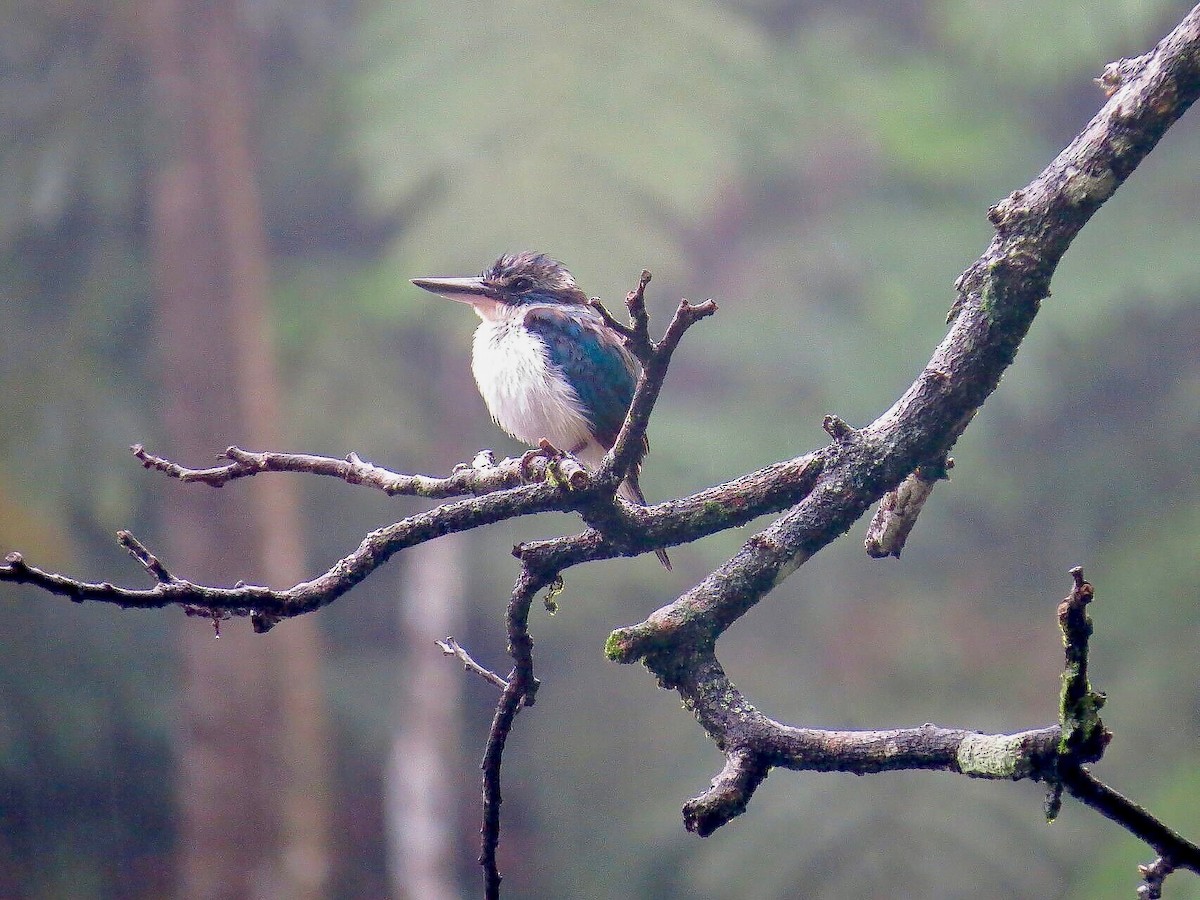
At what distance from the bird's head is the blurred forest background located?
10.2 ft

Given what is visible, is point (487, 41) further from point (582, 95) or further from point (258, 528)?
point (258, 528)

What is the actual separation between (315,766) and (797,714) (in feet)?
11.3

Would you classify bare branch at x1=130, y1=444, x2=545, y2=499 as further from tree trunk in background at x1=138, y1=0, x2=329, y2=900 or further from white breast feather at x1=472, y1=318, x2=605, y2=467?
tree trunk in background at x1=138, y1=0, x2=329, y2=900

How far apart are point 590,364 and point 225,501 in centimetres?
500

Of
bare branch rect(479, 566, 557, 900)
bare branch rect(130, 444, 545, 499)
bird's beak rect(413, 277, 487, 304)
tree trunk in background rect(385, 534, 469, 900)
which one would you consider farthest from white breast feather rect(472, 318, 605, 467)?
tree trunk in background rect(385, 534, 469, 900)

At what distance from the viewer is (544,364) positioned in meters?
4.25

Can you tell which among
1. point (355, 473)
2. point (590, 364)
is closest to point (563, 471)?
point (355, 473)

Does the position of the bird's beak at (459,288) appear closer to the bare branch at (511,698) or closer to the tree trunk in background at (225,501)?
the bare branch at (511,698)

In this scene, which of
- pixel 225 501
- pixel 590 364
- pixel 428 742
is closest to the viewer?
pixel 590 364

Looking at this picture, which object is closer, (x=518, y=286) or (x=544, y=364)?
(x=544, y=364)

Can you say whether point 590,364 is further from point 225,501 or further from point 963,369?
point 225,501

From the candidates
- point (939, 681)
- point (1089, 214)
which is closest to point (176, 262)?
point (939, 681)

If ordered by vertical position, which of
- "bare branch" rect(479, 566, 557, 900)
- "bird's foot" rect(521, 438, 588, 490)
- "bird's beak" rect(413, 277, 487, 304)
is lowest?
"bare branch" rect(479, 566, 557, 900)

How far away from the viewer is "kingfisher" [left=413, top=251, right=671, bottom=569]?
4.22 metres
